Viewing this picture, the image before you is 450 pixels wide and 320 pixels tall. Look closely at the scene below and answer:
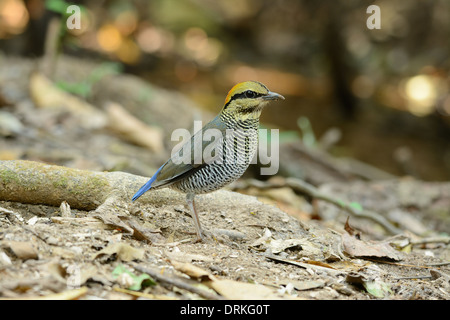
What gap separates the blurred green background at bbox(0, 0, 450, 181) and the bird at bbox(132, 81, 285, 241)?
5.32m

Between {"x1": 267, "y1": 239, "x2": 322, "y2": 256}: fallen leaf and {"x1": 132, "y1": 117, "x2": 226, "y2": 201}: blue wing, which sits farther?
{"x1": 132, "y1": 117, "x2": 226, "y2": 201}: blue wing

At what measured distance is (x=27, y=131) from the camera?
7.11 metres

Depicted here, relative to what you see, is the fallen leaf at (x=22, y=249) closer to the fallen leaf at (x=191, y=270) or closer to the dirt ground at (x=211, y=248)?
the dirt ground at (x=211, y=248)

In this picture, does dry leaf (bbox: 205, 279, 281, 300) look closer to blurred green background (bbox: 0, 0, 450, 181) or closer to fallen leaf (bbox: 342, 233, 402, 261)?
fallen leaf (bbox: 342, 233, 402, 261)

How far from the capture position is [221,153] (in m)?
4.04

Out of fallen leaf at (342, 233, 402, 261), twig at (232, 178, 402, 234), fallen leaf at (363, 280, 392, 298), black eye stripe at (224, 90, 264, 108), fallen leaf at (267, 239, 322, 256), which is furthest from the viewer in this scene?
twig at (232, 178, 402, 234)

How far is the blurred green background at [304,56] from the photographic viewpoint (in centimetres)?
1319

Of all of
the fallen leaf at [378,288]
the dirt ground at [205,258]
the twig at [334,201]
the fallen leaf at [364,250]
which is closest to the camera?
the dirt ground at [205,258]

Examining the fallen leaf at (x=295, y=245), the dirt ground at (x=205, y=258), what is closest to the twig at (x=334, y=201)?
the dirt ground at (x=205, y=258)

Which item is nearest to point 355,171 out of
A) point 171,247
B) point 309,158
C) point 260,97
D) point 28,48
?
point 309,158

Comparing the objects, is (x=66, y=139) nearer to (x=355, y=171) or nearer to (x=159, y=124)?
(x=159, y=124)

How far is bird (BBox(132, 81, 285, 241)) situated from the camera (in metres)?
4.01

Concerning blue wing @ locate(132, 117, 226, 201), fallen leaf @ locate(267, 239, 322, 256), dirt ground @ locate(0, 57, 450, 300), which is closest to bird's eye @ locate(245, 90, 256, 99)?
blue wing @ locate(132, 117, 226, 201)
